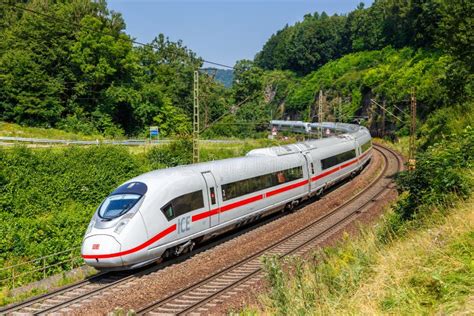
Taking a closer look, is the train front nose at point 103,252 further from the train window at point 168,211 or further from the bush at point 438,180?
the bush at point 438,180

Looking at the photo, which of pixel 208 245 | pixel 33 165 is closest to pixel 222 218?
pixel 208 245

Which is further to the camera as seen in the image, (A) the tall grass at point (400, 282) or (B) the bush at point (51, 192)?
(B) the bush at point (51, 192)

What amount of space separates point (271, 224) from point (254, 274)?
807 cm

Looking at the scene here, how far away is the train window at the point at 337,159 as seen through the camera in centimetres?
3013

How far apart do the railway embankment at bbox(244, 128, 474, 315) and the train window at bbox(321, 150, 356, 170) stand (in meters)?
14.9

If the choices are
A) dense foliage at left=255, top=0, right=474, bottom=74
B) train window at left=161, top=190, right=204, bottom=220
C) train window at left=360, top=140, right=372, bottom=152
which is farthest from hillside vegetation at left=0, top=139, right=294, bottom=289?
dense foliage at left=255, top=0, right=474, bottom=74

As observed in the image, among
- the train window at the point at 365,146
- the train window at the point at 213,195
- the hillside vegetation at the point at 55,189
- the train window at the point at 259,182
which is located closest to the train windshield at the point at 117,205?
the train window at the point at 213,195

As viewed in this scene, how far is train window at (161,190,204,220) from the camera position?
52.0 ft

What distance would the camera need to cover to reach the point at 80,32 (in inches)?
2008

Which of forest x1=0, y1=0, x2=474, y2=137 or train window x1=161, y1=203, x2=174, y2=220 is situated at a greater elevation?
forest x1=0, y1=0, x2=474, y2=137

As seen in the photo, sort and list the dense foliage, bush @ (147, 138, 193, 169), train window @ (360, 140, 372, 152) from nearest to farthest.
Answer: the dense foliage
bush @ (147, 138, 193, 169)
train window @ (360, 140, 372, 152)

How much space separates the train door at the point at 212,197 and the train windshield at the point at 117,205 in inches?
134

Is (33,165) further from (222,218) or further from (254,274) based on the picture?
(254,274)

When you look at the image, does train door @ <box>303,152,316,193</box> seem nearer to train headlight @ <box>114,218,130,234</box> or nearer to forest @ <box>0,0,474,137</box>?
forest @ <box>0,0,474,137</box>
